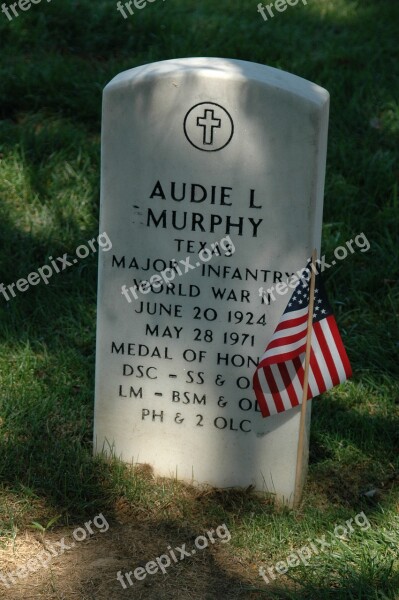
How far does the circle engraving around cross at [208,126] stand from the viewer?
3.55 m

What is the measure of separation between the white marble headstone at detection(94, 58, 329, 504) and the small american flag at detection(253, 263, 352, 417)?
0.28 ft

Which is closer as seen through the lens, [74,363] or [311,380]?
[311,380]

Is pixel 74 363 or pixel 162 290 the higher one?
pixel 162 290

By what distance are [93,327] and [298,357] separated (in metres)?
1.42

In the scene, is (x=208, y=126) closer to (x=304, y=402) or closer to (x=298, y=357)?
(x=298, y=357)

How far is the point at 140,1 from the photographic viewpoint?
686cm

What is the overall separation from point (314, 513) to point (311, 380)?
1.69ft

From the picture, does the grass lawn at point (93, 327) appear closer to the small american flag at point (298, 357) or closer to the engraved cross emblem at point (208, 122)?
the small american flag at point (298, 357)

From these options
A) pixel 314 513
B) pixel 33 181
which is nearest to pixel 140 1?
pixel 33 181

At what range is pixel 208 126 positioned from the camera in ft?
11.7

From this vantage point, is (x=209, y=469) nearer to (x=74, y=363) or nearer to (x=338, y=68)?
(x=74, y=363)

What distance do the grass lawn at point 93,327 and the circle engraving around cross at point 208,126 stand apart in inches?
53.9

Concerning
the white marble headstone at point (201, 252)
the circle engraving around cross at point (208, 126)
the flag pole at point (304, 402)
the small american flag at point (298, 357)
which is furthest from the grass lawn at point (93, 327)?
the circle engraving around cross at point (208, 126)

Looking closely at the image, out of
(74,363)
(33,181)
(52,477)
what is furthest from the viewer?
(33,181)
